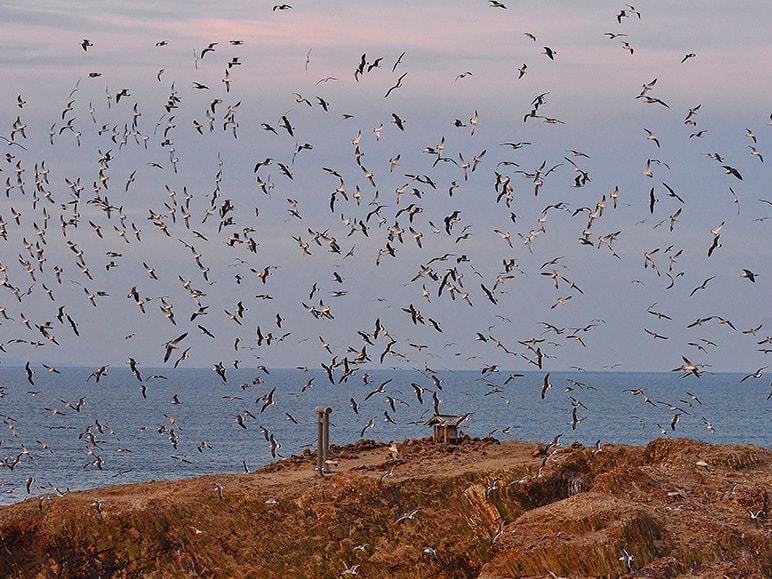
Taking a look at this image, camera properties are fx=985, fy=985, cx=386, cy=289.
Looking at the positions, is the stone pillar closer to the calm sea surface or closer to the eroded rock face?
the eroded rock face

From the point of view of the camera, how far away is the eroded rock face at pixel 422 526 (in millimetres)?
23578

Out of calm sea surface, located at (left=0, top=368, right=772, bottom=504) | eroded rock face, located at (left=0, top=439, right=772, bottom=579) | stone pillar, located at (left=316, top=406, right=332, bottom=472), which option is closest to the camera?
eroded rock face, located at (left=0, top=439, right=772, bottom=579)

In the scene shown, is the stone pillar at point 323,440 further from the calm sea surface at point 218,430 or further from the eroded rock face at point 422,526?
the calm sea surface at point 218,430

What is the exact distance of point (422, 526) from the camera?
26.7 metres

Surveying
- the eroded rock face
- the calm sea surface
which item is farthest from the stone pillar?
the calm sea surface

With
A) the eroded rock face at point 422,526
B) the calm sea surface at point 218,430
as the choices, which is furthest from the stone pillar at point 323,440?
the calm sea surface at point 218,430

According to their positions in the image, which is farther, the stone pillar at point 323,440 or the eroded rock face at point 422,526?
the stone pillar at point 323,440

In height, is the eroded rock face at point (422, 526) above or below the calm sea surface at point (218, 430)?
above

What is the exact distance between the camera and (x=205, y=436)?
121 meters

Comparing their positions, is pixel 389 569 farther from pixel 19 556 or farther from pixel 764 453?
pixel 764 453

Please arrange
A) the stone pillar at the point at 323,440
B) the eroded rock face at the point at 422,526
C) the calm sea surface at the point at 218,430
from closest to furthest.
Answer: the eroded rock face at the point at 422,526
the stone pillar at the point at 323,440
the calm sea surface at the point at 218,430

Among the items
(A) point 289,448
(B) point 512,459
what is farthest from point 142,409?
(B) point 512,459

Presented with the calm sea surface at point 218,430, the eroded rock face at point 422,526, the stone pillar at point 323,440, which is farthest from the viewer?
the calm sea surface at point 218,430

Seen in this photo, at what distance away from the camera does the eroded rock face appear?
77.4 ft
